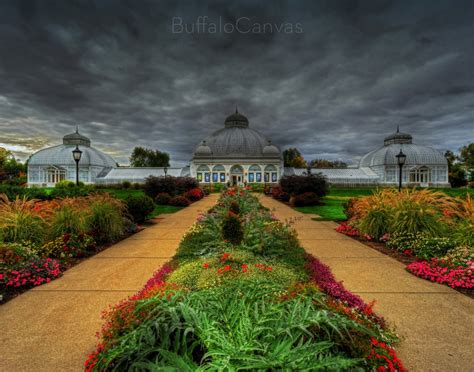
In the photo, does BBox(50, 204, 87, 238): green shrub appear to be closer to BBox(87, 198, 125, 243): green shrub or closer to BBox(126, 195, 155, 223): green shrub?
BBox(87, 198, 125, 243): green shrub

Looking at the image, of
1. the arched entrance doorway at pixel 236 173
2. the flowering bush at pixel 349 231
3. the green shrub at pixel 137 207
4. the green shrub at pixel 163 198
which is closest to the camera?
the flowering bush at pixel 349 231

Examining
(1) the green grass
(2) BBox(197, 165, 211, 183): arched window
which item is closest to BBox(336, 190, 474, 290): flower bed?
(1) the green grass

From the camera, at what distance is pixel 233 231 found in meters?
6.11

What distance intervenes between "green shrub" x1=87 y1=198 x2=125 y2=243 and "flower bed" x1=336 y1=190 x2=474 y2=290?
24.0ft

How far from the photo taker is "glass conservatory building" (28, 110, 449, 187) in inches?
2143

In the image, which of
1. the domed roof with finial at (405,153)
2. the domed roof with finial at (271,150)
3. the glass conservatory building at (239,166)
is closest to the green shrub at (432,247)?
the glass conservatory building at (239,166)

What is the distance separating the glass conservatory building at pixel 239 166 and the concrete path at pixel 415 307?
49990mm

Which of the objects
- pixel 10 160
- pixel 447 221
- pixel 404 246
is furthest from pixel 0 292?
Result: pixel 10 160

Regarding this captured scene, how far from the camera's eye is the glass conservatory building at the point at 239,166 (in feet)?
179

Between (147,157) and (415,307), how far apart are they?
3320 inches

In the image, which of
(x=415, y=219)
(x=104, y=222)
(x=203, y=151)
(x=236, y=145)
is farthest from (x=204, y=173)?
(x=415, y=219)

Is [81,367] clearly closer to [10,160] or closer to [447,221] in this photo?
[447,221]

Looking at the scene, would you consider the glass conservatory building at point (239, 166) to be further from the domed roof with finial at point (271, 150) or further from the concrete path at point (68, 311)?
the concrete path at point (68, 311)

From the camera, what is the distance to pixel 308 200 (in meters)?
18.8
